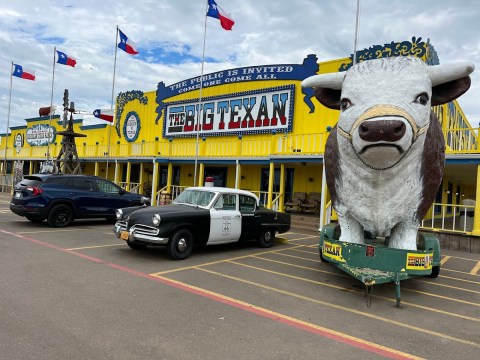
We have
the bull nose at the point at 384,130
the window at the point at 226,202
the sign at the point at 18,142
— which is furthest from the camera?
the sign at the point at 18,142

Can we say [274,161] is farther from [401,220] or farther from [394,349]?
[394,349]

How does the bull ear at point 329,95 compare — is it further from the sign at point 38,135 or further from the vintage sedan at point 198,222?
the sign at point 38,135

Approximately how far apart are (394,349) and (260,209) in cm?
583

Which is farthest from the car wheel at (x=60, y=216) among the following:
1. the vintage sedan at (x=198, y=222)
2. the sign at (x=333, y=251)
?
the sign at (x=333, y=251)

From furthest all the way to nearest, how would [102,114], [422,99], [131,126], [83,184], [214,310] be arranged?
[131,126], [102,114], [83,184], [422,99], [214,310]

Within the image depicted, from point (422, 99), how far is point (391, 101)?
19.8 inches

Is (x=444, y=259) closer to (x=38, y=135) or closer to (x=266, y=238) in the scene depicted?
(x=266, y=238)

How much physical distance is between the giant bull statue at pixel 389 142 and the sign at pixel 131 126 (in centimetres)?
2004

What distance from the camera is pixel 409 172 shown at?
17.5ft

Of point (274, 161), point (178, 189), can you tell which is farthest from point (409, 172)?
point (178, 189)

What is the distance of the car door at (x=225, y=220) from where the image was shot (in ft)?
26.7

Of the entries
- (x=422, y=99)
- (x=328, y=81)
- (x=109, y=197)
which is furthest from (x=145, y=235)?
(x=109, y=197)

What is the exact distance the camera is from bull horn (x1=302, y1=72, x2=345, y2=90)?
5.85m

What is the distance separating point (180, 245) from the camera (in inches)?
297
